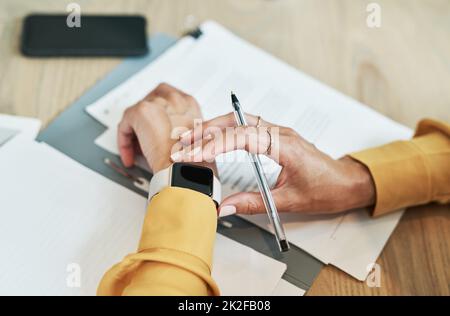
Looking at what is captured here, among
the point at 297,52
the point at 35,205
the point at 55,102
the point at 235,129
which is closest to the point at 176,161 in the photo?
the point at 235,129

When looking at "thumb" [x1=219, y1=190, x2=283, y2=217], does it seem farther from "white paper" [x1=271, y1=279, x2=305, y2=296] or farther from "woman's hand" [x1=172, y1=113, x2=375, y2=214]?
"white paper" [x1=271, y1=279, x2=305, y2=296]

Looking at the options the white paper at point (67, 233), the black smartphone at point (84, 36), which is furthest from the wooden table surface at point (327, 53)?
the white paper at point (67, 233)

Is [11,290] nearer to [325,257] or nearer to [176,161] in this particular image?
[176,161]

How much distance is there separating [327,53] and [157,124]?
0.46 metres

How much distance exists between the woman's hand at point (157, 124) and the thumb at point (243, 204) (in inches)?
4.3

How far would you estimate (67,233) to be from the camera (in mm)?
733

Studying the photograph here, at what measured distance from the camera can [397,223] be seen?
823 mm

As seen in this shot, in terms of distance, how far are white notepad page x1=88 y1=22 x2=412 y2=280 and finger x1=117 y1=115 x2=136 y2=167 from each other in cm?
Answer: 4

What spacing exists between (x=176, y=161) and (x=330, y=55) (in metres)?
0.51

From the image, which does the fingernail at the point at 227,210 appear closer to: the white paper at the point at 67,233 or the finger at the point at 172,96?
the white paper at the point at 67,233

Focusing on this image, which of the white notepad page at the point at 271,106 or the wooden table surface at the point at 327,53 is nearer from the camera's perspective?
the white notepad page at the point at 271,106

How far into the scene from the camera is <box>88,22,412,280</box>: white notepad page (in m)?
0.80

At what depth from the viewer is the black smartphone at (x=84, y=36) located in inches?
40.4

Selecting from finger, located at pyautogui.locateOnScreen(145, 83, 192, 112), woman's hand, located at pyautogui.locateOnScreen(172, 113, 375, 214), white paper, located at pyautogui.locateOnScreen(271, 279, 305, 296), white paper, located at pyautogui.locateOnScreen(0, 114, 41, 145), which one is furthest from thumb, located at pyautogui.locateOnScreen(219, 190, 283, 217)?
white paper, located at pyautogui.locateOnScreen(0, 114, 41, 145)
